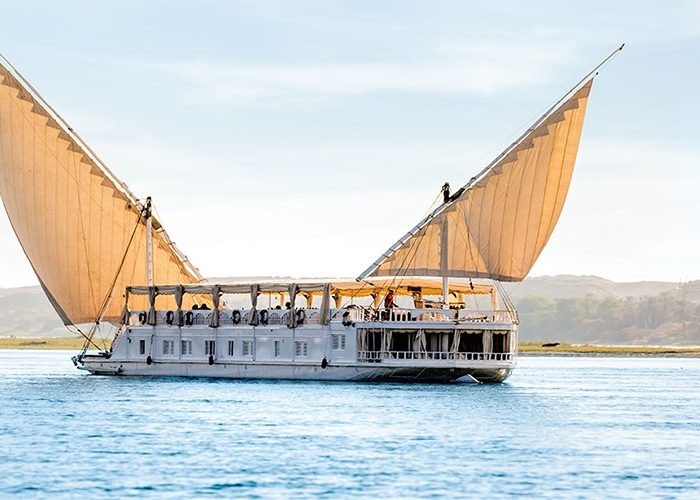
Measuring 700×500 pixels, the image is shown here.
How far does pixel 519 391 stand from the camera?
85250 millimetres

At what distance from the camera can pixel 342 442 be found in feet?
182

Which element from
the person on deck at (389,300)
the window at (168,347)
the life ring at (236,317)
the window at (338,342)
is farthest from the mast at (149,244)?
the person on deck at (389,300)

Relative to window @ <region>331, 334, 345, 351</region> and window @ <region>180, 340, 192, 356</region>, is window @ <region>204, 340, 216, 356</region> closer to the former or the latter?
window @ <region>180, 340, 192, 356</region>

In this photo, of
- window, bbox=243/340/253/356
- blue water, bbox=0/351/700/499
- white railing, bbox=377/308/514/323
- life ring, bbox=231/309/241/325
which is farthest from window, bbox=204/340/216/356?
white railing, bbox=377/308/514/323

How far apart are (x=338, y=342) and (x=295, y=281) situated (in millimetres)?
7905

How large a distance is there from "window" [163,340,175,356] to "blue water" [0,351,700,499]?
24.9ft

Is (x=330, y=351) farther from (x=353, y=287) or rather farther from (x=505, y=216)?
(x=505, y=216)

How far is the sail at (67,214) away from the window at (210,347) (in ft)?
31.7

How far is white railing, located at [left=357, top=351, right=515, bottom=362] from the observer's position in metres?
83.5

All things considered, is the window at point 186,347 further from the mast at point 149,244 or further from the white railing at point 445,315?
the white railing at point 445,315

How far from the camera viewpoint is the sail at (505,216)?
86.0 meters

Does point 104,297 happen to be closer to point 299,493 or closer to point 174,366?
point 174,366

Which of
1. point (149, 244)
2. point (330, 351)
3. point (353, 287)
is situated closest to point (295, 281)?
point (353, 287)

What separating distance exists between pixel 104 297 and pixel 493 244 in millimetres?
28744
